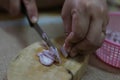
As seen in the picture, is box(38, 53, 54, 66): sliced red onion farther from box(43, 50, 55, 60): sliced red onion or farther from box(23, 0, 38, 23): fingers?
box(23, 0, 38, 23): fingers

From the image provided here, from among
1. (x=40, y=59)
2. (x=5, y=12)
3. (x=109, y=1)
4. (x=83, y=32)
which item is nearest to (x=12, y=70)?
(x=40, y=59)

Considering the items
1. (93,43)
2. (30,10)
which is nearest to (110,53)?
(93,43)

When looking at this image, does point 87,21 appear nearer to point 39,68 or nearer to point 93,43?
point 93,43

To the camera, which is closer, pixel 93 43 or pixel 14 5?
pixel 93 43

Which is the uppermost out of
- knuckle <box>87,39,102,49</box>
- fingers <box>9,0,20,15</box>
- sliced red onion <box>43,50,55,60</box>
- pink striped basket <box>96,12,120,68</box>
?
fingers <box>9,0,20,15</box>

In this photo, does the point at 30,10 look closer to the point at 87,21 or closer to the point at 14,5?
the point at 14,5

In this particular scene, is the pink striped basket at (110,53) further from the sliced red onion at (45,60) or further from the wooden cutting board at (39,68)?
the sliced red onion at (45,60)

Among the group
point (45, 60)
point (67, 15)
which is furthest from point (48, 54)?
point (67, 15)

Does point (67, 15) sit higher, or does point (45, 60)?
point (67, 15)

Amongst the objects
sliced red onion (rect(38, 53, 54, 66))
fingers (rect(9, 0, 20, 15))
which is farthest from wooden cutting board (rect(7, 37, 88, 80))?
fingers (rect(9, 0, 20, 15))
